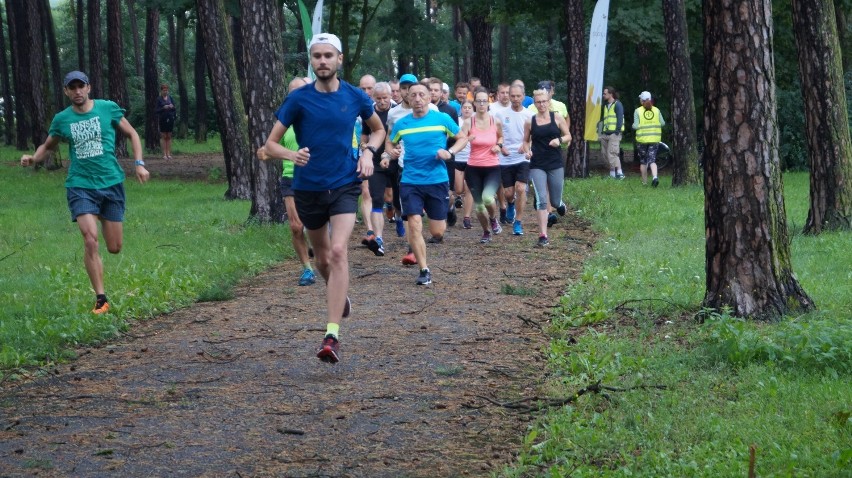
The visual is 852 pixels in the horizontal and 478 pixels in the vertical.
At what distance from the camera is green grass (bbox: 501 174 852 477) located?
568 cm

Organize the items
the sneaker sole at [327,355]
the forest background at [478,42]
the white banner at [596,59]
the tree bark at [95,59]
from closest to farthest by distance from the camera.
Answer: the sneaker sole at [327,355], the white banner at [596,59], the forest background at [478,42], the tree bark at [95,59]

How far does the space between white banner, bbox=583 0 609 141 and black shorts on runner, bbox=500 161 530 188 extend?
7654 mm

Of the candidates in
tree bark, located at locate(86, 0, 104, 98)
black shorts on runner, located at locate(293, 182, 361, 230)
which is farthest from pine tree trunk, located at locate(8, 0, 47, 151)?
black shorts on runner, located at locate(293, 182, 361, 230)

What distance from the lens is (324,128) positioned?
852 centimetres

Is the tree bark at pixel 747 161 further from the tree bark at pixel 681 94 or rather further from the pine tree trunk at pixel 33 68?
the pine tree trunk at pixel 33 68

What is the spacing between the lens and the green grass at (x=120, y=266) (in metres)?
9.62

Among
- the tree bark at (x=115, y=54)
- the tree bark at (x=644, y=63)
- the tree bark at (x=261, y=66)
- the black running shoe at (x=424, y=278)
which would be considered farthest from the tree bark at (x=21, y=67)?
the black running shoe at (x=424, y=278)

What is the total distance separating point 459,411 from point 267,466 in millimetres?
1428

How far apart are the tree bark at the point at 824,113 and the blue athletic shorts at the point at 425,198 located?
15.2 feet

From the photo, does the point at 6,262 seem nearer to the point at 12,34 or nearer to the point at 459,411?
the point at 459,411

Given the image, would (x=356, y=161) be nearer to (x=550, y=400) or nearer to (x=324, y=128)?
A: (x=324, y=128)

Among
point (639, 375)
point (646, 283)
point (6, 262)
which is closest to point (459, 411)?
point (639, 375)

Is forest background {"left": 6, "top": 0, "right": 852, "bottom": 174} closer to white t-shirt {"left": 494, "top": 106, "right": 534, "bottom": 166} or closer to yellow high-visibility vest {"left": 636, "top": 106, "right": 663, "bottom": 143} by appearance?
yellow high-visibility vest {"left": 636, "top": 106, "right": 663, "bottom": 143}

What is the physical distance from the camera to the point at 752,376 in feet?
23.4
